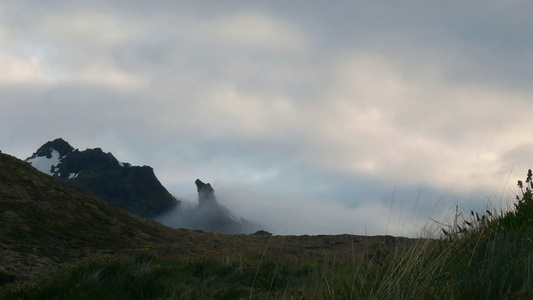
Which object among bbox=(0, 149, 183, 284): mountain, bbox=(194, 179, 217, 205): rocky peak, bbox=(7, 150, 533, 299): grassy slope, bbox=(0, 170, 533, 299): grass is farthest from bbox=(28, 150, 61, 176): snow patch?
bbox=(0, 170, 533, 299): grass

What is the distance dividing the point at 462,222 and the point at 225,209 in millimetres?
181382

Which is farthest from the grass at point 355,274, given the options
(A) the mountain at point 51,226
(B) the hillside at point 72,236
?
(A) the mountain at point 51,226

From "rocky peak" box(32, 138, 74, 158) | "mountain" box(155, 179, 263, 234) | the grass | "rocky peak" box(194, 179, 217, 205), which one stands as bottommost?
the grass

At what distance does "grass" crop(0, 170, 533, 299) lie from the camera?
14.1ft

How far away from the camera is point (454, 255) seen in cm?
539

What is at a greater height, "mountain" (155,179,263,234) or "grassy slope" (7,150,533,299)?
"mountain" (155,179,263,234)

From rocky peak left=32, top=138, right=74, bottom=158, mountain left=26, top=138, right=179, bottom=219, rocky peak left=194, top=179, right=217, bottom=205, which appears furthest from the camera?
rocky peak left=194, top=179, right=217, bottom=205

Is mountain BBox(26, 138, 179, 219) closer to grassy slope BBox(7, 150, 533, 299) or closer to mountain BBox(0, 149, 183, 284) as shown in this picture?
mountain BBox(0, 149, 183, 284)

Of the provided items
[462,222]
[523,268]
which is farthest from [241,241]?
[523,268]

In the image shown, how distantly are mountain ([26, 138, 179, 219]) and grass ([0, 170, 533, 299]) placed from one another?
456ft

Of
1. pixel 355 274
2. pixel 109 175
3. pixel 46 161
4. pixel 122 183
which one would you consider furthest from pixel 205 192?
pixel 355 274

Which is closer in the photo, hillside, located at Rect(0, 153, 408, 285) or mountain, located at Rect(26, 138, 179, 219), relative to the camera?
hillside, located at Rect(0, 153, 408, 285)

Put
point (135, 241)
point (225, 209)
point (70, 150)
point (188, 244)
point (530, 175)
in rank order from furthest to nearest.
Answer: point (225, 209) → point (70, 150) → point (188, 244) → point (135, 241) → point (530, 175)

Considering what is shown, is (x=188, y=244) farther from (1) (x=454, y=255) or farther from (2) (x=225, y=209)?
(2) (x=225, y=209)
